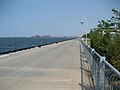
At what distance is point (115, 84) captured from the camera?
5293 millimetres

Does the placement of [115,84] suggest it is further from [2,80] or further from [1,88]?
[2,80]

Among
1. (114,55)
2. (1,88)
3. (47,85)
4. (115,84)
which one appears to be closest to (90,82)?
(47,85)

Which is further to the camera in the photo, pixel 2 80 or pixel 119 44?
pixel 119 44

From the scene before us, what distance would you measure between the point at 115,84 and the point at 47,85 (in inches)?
205

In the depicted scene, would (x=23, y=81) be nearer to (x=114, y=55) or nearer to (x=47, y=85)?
(x=47, y=85)

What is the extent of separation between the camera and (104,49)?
82.3 ft

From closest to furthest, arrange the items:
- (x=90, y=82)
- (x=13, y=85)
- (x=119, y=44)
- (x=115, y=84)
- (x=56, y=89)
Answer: (x=115, y=84) → (x=56, y=89) → (x=13, y=85) → (x=90, y=82) → (x=119, y=44)

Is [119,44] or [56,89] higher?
[119,44]

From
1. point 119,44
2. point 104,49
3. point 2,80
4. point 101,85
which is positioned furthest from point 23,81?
point 104,49

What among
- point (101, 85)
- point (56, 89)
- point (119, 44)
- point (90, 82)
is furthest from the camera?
point (119, 44)

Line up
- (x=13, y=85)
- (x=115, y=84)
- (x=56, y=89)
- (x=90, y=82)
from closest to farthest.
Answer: (x=115, y=84), (x=56, y=89), (x=13, y=85), (x=90, y=82)

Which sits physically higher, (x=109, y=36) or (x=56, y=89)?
(x=109, y=36)

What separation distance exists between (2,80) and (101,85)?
5373mm

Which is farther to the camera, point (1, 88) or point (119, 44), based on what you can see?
point (119, 44)
